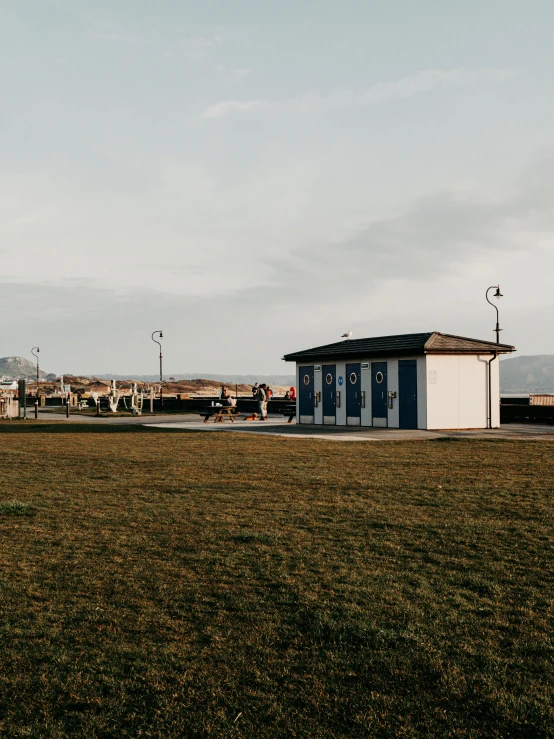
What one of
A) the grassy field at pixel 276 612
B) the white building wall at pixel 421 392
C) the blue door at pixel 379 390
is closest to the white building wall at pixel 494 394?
the white building wall at pixel 421 392

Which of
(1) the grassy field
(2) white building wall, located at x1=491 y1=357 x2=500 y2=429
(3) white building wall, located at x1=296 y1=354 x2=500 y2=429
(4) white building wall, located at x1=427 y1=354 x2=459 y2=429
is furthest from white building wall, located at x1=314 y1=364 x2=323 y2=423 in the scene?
(1) the grassy field

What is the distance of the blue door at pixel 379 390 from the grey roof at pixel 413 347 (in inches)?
19.7

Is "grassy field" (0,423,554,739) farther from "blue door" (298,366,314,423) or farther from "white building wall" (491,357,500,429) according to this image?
"blue door" (298,366,314,423)

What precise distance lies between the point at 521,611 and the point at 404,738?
2.20m

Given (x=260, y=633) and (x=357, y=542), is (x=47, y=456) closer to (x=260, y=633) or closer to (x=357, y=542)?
(x=357, y=542)

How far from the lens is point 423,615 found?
17.3 ft

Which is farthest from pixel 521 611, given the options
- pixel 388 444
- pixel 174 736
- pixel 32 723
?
pixel 388 444

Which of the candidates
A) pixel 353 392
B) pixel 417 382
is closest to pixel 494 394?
pixel 417 382

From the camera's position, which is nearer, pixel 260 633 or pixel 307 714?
pixel 307 714

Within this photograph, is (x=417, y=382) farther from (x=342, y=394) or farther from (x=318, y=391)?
(x=318, y=391)

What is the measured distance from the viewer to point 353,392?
99.1ft

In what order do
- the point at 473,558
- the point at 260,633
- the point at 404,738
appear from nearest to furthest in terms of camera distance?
the point at 404,738 < the point at 260,633 < the point at 473,558

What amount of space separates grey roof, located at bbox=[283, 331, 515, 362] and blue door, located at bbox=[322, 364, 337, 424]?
1.82 ft

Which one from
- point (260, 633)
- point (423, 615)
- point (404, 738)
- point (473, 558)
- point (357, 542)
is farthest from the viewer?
point (357, 542)
